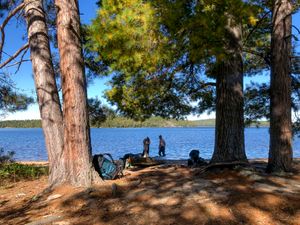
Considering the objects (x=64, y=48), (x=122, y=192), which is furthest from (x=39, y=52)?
(x=122, y=192)

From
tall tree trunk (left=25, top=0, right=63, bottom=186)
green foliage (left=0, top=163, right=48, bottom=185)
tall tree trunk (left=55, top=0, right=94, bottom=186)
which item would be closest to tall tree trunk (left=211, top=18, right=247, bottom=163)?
tall tree trunk (left=55, top=0, right=94, bottom=186)

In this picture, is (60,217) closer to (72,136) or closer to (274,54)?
(72,136)

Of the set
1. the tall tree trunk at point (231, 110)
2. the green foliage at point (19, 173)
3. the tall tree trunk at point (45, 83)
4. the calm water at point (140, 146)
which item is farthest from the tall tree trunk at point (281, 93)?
the calm water at point (140, 146)

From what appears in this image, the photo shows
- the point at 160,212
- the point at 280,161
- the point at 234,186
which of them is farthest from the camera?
the point at 280,161

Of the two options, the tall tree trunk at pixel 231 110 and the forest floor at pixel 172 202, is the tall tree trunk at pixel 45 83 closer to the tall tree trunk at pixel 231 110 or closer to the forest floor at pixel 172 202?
the forest floor at pixel 172 202

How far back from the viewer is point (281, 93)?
690cm

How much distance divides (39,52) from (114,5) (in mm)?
2453

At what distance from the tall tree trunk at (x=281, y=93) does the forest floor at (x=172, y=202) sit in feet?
1.56

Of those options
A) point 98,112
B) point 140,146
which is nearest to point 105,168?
point 98,112

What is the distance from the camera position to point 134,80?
8.27 metres

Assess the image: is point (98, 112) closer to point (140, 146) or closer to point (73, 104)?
point (73, 104)

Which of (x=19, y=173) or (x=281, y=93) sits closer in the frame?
(x=281, y=93)

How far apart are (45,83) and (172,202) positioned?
447cm

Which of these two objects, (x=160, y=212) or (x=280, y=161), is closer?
(x=160, y=212)
